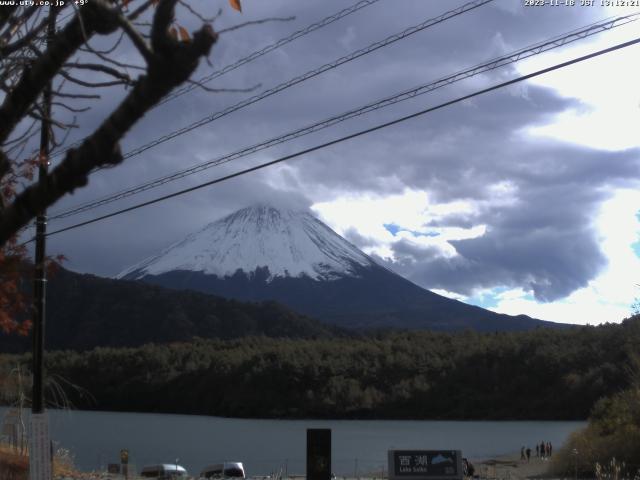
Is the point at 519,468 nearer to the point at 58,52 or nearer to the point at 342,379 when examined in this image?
the point at 58,52

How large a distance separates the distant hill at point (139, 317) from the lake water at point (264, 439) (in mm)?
32630

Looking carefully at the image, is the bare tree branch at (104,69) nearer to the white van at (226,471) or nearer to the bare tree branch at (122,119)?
the bare tree branch at (122,119)

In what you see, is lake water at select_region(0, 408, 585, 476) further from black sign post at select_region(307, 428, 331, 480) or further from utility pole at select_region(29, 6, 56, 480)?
black sign post at select_region(307, 428, 331, 480)

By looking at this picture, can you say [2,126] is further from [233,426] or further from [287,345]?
[287,345]

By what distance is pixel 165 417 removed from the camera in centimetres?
8706

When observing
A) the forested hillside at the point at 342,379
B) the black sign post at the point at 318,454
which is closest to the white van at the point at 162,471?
the black sign post at the point at 318,454

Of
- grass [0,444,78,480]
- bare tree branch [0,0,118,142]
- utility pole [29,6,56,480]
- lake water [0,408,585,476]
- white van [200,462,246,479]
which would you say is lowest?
lake water [0,408,585,476]

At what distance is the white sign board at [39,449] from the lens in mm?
13078

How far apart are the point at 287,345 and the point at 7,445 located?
83628mm

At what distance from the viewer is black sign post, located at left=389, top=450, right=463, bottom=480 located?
1838 centimetres

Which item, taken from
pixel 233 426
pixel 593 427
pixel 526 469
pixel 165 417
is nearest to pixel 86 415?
pixel 165 417

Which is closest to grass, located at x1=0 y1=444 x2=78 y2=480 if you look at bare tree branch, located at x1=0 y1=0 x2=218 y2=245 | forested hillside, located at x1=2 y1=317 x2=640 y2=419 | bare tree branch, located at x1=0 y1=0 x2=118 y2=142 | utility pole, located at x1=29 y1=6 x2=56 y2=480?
utility pole, located at x1=29 y1=6 x2=56 y2=480

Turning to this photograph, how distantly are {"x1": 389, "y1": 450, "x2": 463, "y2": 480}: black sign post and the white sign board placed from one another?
24.0 feet

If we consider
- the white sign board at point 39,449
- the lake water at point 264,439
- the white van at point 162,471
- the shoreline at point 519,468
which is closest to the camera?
the white sign board at point 39,449
